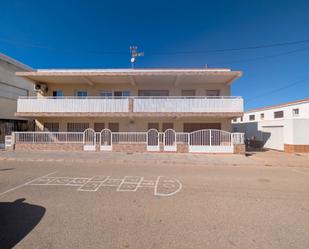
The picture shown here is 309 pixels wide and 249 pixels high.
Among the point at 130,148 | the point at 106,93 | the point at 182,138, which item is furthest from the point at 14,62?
the point at 182,138

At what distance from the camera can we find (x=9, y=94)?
1605 cm

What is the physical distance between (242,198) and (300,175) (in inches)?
190

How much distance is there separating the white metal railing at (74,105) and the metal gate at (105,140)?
1.90m

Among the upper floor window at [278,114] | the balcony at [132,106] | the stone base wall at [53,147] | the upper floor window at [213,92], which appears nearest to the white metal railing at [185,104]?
the balcony at [132,106]

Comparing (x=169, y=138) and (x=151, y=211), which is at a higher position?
(x=169, y=138)

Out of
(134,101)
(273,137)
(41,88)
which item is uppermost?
(41,88)

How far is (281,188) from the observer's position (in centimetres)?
518

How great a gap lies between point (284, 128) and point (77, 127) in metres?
19.1

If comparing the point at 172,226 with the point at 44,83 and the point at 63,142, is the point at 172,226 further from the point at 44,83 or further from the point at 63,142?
the point at 44,83

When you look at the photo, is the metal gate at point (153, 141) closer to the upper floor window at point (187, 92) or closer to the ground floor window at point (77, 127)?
the upper floor window at point (187, 92)

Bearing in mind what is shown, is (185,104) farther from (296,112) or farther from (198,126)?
(296,112)

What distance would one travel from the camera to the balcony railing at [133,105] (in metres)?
12.5

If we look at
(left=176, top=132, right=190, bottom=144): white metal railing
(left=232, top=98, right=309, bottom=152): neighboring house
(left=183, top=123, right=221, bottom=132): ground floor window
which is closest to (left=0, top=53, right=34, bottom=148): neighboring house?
(left=176, top=132, right=190, bottom=144): white metal railing

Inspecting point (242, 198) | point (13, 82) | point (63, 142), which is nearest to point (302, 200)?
point (242, 198)
